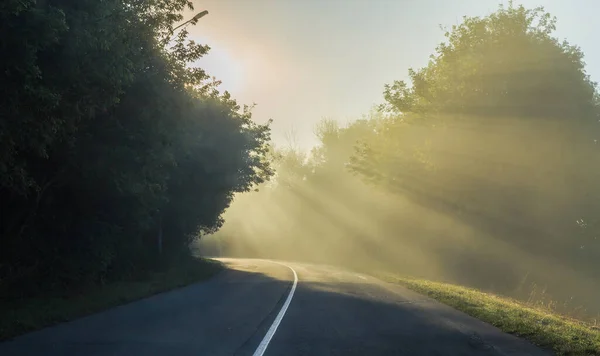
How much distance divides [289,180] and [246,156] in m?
50.9

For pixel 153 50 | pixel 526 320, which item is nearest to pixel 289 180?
pixel 153 50

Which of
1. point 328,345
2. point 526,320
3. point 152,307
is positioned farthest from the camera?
point 152,307

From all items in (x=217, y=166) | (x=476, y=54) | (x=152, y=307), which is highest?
(x=476, y=54)

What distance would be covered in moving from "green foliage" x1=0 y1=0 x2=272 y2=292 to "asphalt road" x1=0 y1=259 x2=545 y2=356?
2959 mm

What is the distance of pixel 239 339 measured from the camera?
10.0 m

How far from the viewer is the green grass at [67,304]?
1091 cm

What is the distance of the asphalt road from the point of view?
9148 millimetres

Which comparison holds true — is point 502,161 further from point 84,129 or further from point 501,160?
point 84,129

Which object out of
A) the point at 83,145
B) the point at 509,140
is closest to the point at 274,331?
the point at 83,145

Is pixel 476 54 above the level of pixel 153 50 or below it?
above

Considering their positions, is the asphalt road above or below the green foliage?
below

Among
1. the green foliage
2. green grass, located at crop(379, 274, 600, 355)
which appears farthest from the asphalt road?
the green foliage

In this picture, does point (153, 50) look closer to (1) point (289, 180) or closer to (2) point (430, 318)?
(2) point (430, 318)

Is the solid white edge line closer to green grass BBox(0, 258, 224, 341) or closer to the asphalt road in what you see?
the asphalt road
